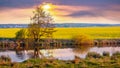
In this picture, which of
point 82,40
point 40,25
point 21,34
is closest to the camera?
point 40,25

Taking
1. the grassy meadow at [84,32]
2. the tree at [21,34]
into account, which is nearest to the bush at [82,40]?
the grassy meadow at [84,32]

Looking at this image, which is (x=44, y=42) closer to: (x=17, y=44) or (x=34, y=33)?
(x=17, y=44)

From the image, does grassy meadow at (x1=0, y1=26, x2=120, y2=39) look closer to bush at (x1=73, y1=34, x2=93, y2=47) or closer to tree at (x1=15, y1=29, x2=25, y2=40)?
bush at (x1=73, y1=34, x2=93, y2=47)

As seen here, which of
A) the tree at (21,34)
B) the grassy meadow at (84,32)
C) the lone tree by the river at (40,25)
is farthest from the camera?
the grassy meadow at (84,32)

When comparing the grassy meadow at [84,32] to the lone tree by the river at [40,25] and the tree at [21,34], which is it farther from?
the lone tree by the river at [40,25]

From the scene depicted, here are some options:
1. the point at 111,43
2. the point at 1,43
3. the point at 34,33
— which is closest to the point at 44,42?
the point at 1,43

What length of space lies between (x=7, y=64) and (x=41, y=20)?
23.7 metres

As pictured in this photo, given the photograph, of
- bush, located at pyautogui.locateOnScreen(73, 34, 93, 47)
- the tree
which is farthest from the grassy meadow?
the tree

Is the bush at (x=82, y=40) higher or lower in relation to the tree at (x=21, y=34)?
lower

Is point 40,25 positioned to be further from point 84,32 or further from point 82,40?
point 84,32

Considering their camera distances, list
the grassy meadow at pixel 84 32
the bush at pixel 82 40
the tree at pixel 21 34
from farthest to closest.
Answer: the grassy meadow at pixel 84 32, the bush at pixel 82 40, the tree at pixel 21 34

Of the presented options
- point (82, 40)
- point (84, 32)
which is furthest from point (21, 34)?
point (84, 32)

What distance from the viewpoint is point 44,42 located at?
226 feet

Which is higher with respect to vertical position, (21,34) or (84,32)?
(21,34)
